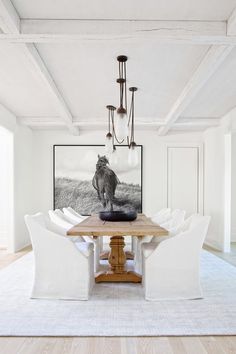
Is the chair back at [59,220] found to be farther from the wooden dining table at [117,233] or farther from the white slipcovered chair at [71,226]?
the wooden dining table at [117,233]

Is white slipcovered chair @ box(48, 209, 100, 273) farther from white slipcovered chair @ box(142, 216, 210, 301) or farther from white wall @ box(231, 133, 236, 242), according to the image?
white wall @ box(231, 133, 236, 242)

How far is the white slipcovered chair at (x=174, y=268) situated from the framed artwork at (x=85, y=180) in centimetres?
366

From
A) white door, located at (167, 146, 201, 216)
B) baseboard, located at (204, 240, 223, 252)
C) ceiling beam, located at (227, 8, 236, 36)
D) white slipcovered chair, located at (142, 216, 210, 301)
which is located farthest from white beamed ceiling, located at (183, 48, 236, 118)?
baseboard, located at (204, 240, 223, 252)

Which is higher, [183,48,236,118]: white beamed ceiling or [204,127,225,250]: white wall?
[183,48,236,118]: white beamed ceiling

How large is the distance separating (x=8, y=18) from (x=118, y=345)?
2.41 meters

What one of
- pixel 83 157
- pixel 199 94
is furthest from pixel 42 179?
pixel 199 94

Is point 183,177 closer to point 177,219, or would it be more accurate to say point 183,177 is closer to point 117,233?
point 177,219

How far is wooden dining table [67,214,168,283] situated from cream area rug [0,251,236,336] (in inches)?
4.7

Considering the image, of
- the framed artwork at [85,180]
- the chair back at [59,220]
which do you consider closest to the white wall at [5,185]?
the framed artwork at [85,180]

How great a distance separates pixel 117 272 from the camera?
362cm

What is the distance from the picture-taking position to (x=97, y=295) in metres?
3.09

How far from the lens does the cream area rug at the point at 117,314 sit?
7.52ft

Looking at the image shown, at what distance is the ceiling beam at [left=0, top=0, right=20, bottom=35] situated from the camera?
2.10m

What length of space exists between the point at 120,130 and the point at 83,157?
368 cm
